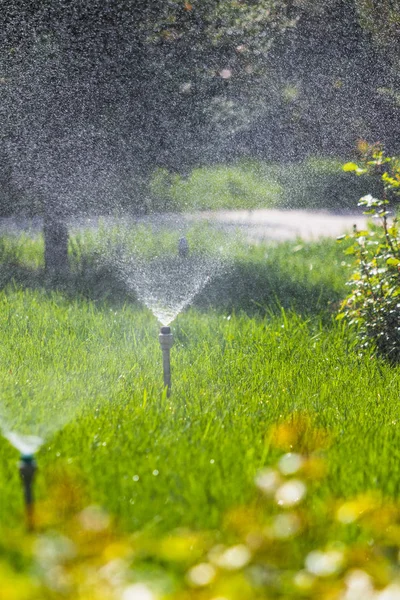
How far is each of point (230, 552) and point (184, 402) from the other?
202 centimetres

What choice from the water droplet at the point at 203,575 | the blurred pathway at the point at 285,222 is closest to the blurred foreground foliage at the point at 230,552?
the water droplet at the point at 203,575

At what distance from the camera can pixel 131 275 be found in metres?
7.34

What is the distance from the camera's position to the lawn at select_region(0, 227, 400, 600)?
2434mm

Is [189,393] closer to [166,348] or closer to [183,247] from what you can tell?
[166,348]

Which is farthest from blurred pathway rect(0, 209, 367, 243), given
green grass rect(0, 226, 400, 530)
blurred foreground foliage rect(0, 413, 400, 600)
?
blurred foreground foliage rect(0, 413, 400, 600)

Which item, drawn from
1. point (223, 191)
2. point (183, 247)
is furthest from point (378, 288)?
point (223, 191)

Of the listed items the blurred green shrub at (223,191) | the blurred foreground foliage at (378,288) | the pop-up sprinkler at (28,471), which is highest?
the blurred green shrub at (223,191)

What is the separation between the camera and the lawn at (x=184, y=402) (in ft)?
7.98

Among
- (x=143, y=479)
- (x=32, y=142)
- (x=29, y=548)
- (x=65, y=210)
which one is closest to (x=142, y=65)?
(x=32, y=142)

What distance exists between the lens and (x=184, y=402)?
3674 millimetres

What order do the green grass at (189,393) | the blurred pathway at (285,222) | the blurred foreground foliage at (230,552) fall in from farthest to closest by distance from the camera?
the blurred pathway at (285,222), the green grass at (189,393), the blurred foreground foliage at (230,552)

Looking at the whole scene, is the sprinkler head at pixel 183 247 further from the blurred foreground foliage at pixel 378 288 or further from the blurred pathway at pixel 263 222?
the blurred foreground foliage at pixel 378 288

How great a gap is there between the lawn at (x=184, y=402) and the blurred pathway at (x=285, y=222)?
3.63 meters

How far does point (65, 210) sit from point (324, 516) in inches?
206
